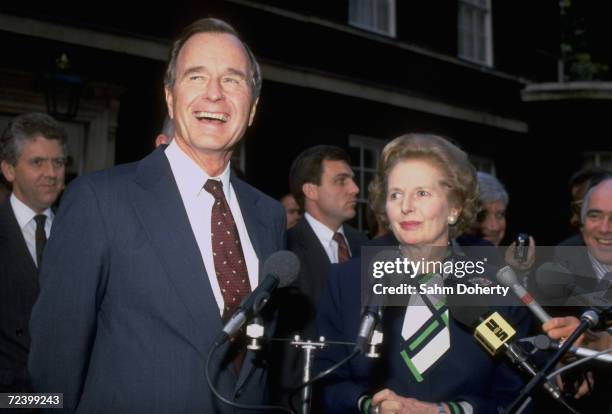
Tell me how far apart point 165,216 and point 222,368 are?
21.5 inches

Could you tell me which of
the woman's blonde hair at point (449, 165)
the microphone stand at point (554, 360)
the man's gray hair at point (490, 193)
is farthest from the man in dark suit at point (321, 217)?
the microphone stand at point (554, 360)

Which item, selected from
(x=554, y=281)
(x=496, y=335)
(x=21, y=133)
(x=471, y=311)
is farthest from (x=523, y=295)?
(x=21, y=133)

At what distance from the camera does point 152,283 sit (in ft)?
7.37

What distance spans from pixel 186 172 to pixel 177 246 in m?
0.35

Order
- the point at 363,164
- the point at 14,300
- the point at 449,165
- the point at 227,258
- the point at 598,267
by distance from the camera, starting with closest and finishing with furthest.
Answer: the point at 227,258 → the point at 449,165 → the point at 14,300 → the point at 598,267 → the point at 363,164

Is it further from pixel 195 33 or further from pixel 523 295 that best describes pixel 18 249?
pixel 523 295

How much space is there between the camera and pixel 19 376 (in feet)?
10.4

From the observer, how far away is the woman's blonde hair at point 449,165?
9.98 ft

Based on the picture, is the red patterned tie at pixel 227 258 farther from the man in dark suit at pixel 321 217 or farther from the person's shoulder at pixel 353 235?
the person's shoulder at pixel 353 235

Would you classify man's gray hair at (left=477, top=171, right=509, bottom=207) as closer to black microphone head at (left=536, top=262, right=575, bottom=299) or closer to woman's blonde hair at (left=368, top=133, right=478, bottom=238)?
woman's blonde hair at (left=368, top=133, right=478, bottom=238)

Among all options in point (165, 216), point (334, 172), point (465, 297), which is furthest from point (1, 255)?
point (334, 172)

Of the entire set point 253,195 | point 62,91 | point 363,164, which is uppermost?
point 363,164

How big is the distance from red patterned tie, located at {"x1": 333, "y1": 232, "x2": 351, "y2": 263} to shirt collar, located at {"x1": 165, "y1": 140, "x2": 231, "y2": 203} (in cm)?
275

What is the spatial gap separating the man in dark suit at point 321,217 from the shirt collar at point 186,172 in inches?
70.0
